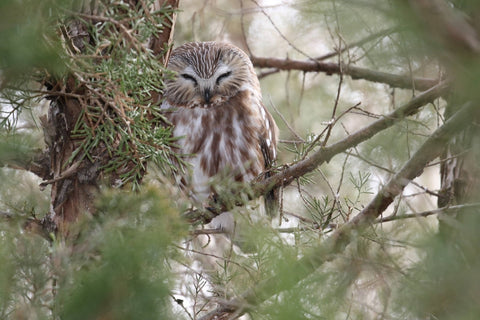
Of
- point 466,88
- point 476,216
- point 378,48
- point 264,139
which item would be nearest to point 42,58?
point 466,88

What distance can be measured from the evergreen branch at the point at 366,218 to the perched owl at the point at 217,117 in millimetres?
1383

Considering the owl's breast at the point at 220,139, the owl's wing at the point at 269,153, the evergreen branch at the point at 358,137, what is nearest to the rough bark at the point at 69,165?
the evergreen branch at the point at 358,137

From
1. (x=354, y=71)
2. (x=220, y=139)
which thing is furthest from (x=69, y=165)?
(x=354, y=71)

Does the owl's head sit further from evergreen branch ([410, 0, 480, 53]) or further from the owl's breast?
evergreen branch ([410, 0, 480, 53])

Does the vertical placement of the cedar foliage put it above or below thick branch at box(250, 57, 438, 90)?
below

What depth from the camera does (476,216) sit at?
5.77ft

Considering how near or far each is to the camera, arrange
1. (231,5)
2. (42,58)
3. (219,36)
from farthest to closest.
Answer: (231,5) → (219,36) → (42,58)

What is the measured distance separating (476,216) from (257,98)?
2258 mm

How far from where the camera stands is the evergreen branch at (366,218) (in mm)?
1995

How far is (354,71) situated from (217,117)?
886 mm

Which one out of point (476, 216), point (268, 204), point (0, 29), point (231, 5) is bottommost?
point (476, 216)

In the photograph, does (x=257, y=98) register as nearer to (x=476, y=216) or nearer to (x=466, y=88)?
(x=476, y=216)

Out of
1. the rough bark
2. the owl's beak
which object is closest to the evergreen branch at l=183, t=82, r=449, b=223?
the rough bark

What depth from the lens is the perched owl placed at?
11.7 feet
